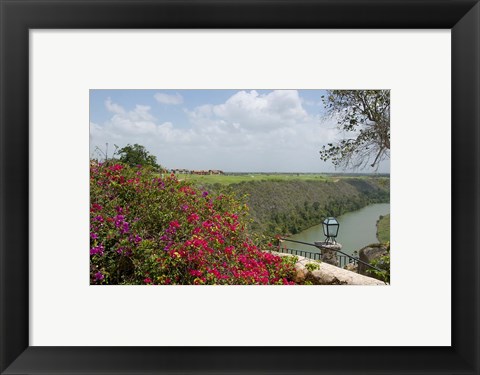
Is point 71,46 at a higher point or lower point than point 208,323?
higher

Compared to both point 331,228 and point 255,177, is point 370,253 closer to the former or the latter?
point 331,228

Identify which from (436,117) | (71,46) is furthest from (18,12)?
(436,117)

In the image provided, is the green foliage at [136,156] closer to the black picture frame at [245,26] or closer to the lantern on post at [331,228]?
the black picture frame at [245,26]

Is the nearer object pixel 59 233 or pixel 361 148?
pixel 59 233

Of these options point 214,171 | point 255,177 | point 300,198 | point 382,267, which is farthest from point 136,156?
point 382,267

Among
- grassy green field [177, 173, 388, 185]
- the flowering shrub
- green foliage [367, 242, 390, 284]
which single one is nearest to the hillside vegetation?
grassy green field [177, 173, 388, 185]

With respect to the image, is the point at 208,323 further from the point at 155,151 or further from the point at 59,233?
the point at 155,151
